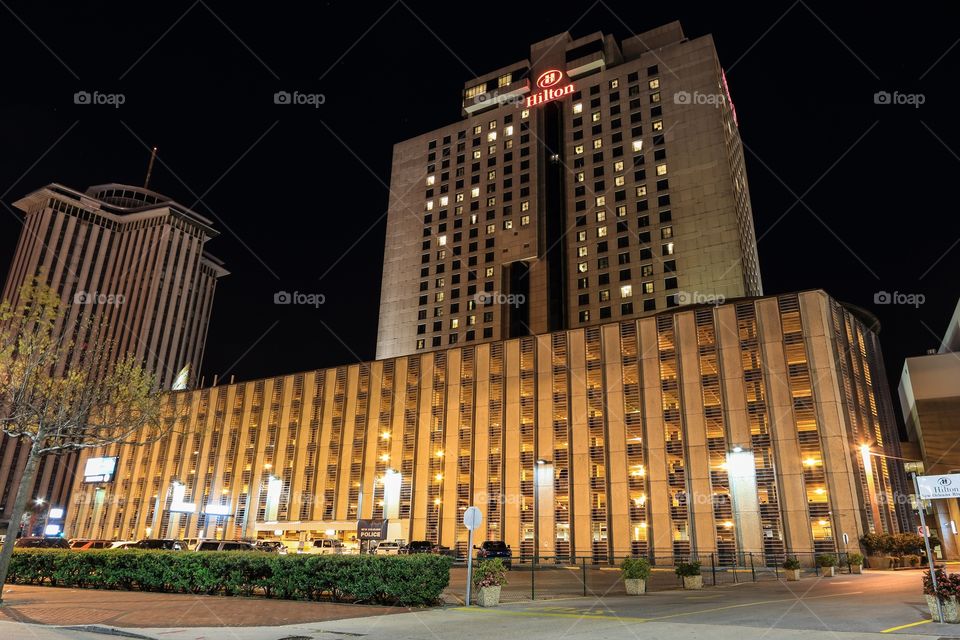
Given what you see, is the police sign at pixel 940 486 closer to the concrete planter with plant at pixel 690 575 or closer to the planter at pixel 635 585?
the planter at pixel 635 585

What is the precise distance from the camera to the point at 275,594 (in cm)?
2105

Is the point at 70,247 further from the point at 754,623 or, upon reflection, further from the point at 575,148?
the point at 754,623

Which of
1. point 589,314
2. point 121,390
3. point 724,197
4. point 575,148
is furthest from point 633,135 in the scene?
point 121,390

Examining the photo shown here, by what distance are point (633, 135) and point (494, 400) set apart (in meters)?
50.4

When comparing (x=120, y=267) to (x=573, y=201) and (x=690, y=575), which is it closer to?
(x=573, y=201)

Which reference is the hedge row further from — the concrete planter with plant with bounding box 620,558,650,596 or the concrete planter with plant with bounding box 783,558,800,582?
the concrete planter with plant with bounding box 783,558,800,582

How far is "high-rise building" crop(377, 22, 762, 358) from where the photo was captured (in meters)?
80.1

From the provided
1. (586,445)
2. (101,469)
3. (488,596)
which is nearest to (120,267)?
(101,469)

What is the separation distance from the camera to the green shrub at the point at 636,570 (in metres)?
24.5

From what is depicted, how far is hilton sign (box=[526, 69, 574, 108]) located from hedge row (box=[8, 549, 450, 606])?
298ft

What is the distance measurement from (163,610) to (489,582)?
995 cm

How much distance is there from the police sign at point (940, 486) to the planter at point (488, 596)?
12.7 m

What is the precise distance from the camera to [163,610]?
17781 mm

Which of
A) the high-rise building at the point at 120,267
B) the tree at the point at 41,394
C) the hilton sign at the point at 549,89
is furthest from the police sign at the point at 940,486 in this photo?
the high-rise building at the point at 120,267
